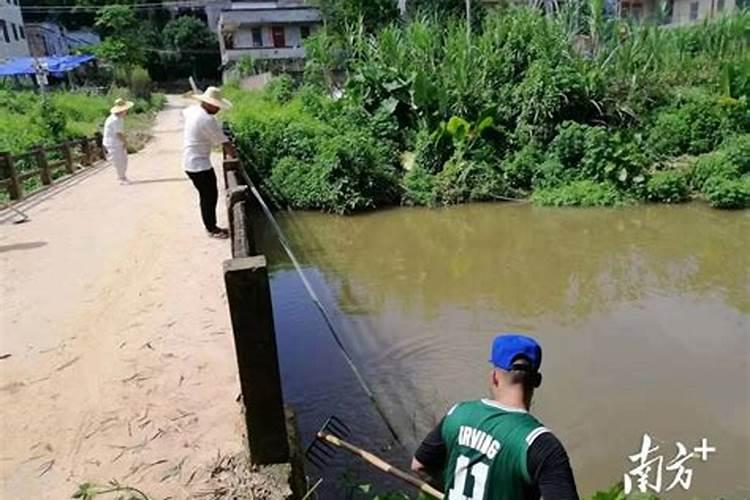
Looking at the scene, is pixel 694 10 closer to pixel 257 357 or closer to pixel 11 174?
pixel 11 174

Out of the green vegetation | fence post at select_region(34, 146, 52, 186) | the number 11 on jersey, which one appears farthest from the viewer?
the green vegetation

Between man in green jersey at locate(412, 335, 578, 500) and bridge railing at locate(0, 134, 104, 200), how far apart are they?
9.23 m

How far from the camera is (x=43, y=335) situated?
A: 445 cm

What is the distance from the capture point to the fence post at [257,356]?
8.23 ft

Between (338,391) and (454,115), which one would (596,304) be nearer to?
(338,391)

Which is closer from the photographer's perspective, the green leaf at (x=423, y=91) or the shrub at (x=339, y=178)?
the shrub at (x=339, y=178)

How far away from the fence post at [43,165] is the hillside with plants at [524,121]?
163 inches

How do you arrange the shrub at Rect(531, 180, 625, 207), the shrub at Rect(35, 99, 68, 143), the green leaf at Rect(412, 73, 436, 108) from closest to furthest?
1. the shrub at Rect(531, 180, 625, 207)
2. the green leaf at Rect(412, 73, 436, 108)
3. the shrub at Rect(35, 99, 68, 143)

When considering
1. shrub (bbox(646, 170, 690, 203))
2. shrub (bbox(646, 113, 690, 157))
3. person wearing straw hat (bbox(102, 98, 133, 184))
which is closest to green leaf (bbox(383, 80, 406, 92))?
shrub (bbox(646, 113, 690, 157))

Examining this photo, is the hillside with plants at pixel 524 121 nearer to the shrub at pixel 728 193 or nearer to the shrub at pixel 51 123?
the shrub at pixel 728 193

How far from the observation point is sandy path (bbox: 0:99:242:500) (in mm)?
2965

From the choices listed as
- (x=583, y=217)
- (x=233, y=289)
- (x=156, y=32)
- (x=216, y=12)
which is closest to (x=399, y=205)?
(x=583, y=217)

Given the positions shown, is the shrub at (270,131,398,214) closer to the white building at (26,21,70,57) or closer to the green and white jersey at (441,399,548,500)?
the green and white jersey at (441,399,548,500)

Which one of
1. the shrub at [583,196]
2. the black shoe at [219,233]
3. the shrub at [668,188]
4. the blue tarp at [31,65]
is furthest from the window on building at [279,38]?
the black shoe at [219,233]
